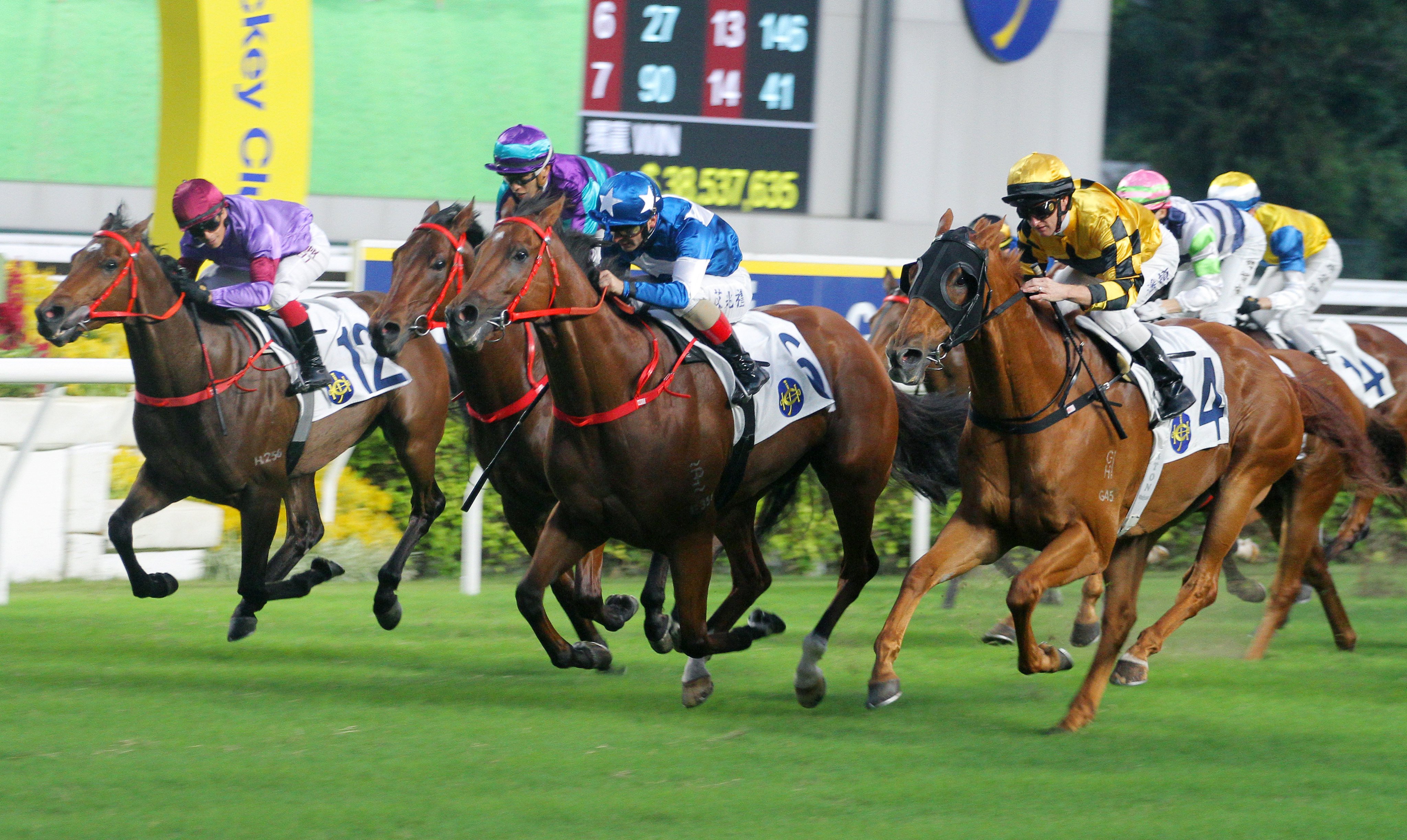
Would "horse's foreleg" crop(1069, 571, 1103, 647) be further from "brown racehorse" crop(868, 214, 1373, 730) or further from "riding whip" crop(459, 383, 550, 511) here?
"riding whip" crop(459, 383, 550, 511)

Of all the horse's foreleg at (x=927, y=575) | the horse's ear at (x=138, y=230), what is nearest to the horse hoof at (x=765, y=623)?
the horse's foreleg at (x=927, y=575)

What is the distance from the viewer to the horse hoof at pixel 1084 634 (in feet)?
19.5

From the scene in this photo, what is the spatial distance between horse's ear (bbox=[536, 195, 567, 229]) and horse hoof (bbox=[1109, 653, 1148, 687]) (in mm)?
2181

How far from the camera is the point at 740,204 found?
11000 mm

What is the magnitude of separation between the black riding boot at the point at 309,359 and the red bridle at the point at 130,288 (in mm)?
514

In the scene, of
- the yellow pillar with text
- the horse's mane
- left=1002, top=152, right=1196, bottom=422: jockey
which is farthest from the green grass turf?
the yellow pillar with text

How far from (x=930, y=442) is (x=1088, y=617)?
83 centimetres

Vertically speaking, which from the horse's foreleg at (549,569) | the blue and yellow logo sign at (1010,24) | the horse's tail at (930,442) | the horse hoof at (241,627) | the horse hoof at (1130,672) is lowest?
the horse hoof at (241,627)

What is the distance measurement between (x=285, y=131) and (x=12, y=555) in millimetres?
2119

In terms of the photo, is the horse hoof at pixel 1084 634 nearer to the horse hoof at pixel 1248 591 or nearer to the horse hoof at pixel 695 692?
the horse hoof at pixel 1248 591

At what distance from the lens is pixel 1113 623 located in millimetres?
4793

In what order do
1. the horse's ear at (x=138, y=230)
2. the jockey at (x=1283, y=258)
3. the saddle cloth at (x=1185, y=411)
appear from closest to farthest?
the saddle cloth at (x=1185, y=411) < the horse's ear at (x=138, y=230) < the jockey at (x=1283, y=258)

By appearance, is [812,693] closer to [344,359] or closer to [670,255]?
[670,255]

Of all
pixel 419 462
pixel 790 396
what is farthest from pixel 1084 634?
pixel 419 462
